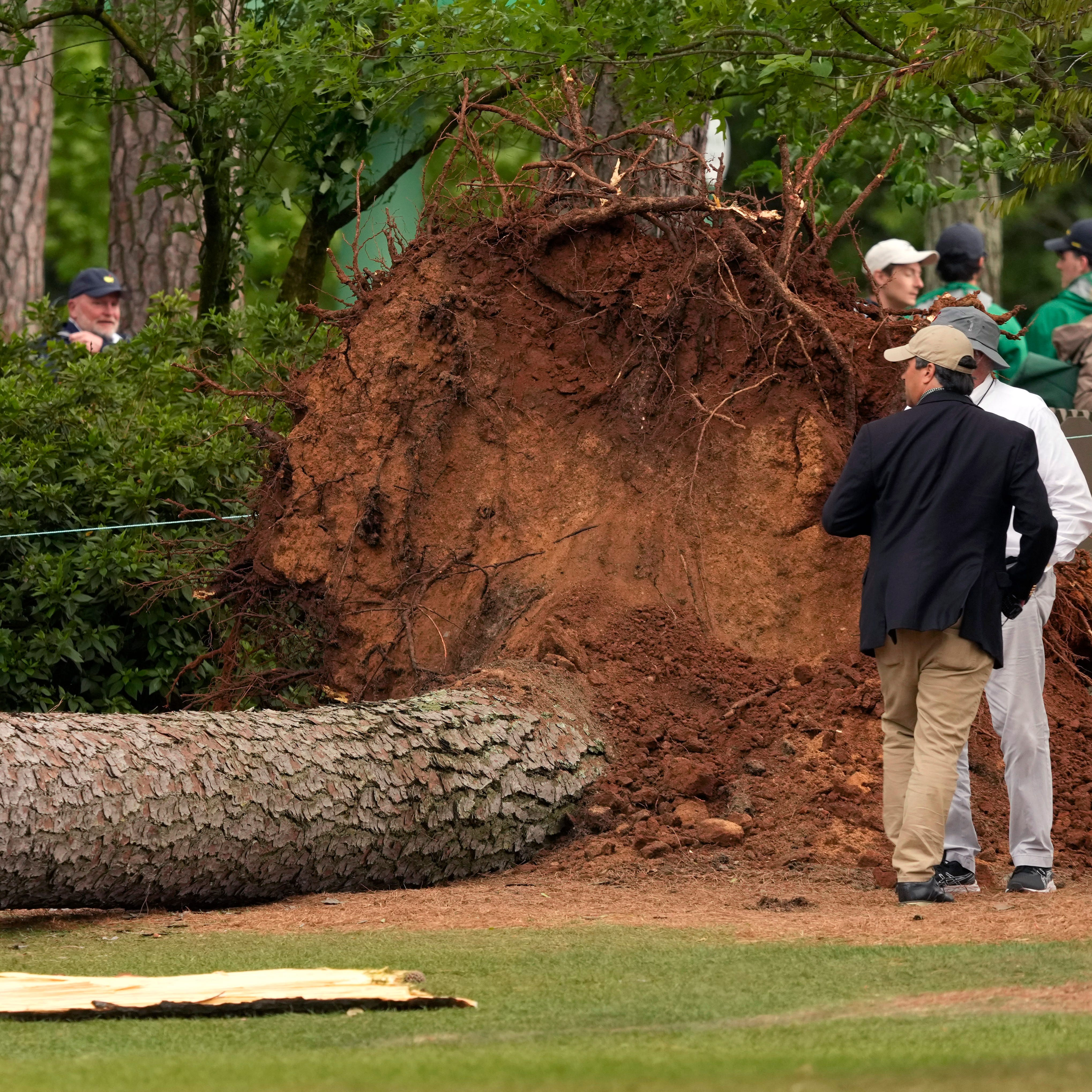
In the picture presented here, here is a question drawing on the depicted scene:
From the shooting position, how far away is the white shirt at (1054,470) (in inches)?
249

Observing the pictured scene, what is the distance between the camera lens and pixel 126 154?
17219 millimetres

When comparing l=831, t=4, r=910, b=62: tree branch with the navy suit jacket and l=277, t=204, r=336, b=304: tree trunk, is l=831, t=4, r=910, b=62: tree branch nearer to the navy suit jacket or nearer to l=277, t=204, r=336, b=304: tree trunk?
the navy suit jacket

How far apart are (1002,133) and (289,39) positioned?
19.4ft

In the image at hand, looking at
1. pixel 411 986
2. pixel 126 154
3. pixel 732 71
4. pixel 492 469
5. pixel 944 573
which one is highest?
pixel 126 154

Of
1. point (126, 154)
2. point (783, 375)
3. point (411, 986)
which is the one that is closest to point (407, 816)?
point (411, 986)

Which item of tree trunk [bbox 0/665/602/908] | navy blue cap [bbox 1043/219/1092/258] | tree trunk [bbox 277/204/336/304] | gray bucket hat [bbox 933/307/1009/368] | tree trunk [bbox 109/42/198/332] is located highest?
tree trunk [bbox 109/42/198/332]

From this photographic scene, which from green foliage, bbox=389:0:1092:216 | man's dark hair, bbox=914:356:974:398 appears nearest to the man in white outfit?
man's dark hair, bbox=914:356:974:398

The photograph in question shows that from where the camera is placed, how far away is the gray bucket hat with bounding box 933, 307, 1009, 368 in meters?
6.48

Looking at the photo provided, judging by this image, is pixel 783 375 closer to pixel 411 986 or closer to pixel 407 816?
pixel 407 816

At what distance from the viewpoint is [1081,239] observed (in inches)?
396

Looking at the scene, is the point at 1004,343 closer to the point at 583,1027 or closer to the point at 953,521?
the point at 953,521

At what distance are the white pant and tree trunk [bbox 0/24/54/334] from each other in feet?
52.6

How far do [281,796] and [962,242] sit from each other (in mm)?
5569

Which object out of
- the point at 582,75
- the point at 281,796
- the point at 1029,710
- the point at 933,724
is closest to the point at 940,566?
the point at 933,724
